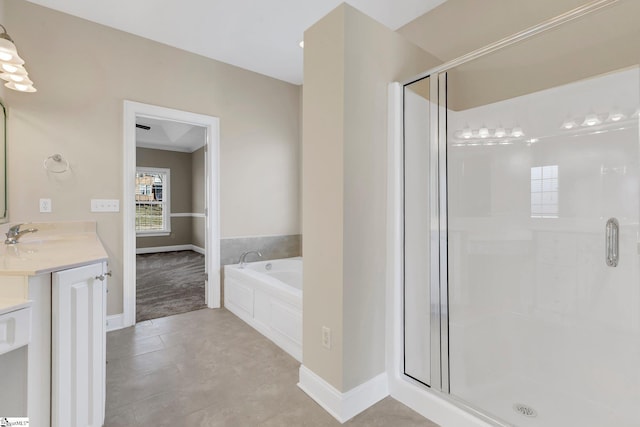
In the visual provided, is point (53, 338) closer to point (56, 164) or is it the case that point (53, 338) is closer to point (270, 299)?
point (270, 299)

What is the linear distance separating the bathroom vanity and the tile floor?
398 mm

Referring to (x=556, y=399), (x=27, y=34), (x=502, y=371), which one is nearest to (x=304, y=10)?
(x=27, y=34)

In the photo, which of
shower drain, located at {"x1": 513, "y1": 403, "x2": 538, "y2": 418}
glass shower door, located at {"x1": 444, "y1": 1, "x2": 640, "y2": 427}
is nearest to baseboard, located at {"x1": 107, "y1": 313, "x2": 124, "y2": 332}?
glass shower door, located at {"x1": 444, "y1": 1, "x2": 640, "y2": 427}

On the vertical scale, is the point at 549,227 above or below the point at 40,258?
above

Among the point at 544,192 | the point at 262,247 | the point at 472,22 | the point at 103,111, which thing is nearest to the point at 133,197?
the point at 103,111

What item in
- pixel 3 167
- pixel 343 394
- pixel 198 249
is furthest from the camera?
pixel 198 249

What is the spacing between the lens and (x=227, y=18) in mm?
2646

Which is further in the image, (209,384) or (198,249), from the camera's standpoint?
(198,249)

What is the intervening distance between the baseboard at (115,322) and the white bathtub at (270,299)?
0.97m

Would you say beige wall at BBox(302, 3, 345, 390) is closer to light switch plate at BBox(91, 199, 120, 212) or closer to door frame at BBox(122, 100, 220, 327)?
door frame at BBox(122, 100, 220, 327)

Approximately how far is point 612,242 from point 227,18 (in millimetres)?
3228

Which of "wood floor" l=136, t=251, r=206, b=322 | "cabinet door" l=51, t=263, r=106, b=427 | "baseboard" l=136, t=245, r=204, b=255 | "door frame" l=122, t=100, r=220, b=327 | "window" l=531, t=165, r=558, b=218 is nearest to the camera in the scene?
"cabinet door" l=51, t=263, r=106, b=427

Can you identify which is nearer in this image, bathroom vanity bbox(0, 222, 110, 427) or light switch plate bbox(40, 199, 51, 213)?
bathroom vanity bbox(0, 222, 110, 427)

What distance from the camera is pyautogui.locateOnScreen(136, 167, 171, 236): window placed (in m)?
7.25
